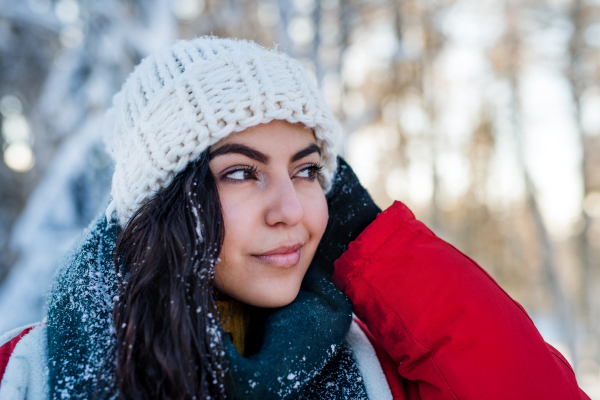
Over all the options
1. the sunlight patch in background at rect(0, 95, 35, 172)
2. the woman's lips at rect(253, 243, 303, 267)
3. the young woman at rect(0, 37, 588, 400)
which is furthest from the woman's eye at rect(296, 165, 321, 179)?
the sunlight patch in background at rect(0, 95, 35, 172)

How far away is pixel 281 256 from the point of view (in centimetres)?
115

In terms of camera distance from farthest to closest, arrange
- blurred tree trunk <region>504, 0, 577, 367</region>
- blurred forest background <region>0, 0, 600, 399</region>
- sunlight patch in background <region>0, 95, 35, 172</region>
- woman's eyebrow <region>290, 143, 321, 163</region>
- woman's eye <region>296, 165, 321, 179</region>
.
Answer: blurred tree trunk <region>504, 0, 577, 367</region> → sunlight patch in background <region>0, 95, 35, 172</region> → blurred forest background <region>0, 0, 600, 399</region> → woman's eye <region>296, 165, 321, 179</region> → woman's eyebrow <region>290, 143, 321, 163</region>

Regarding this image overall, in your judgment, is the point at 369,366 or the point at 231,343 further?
the point at 369,366

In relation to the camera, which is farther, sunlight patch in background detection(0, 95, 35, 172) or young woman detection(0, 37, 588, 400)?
sunlight patch in background detection(0, 95, 35, 172)

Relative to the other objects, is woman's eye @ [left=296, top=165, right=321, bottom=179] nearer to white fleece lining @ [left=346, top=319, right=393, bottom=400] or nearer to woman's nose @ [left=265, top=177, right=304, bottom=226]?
woman's nose @ [left=265, top=177, right=304, bottom=226]

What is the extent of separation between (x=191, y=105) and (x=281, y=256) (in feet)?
1.81

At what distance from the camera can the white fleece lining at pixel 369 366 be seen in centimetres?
117

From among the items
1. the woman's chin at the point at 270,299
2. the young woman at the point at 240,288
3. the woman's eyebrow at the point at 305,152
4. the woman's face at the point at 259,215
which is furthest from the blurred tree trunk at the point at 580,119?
the woman's chin at the point at 270,299

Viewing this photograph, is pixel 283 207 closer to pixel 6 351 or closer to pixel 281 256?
pixel 281 256

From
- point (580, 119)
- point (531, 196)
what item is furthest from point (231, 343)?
point (580, 119)

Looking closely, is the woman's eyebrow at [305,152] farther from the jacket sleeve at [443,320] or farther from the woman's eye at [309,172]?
the jacket sleeve at [443,320]

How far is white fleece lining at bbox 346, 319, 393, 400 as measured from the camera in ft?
3.85

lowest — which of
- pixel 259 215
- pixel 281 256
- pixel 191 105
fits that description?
pixel 281 256

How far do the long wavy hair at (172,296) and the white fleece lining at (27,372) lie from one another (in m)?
0.27
